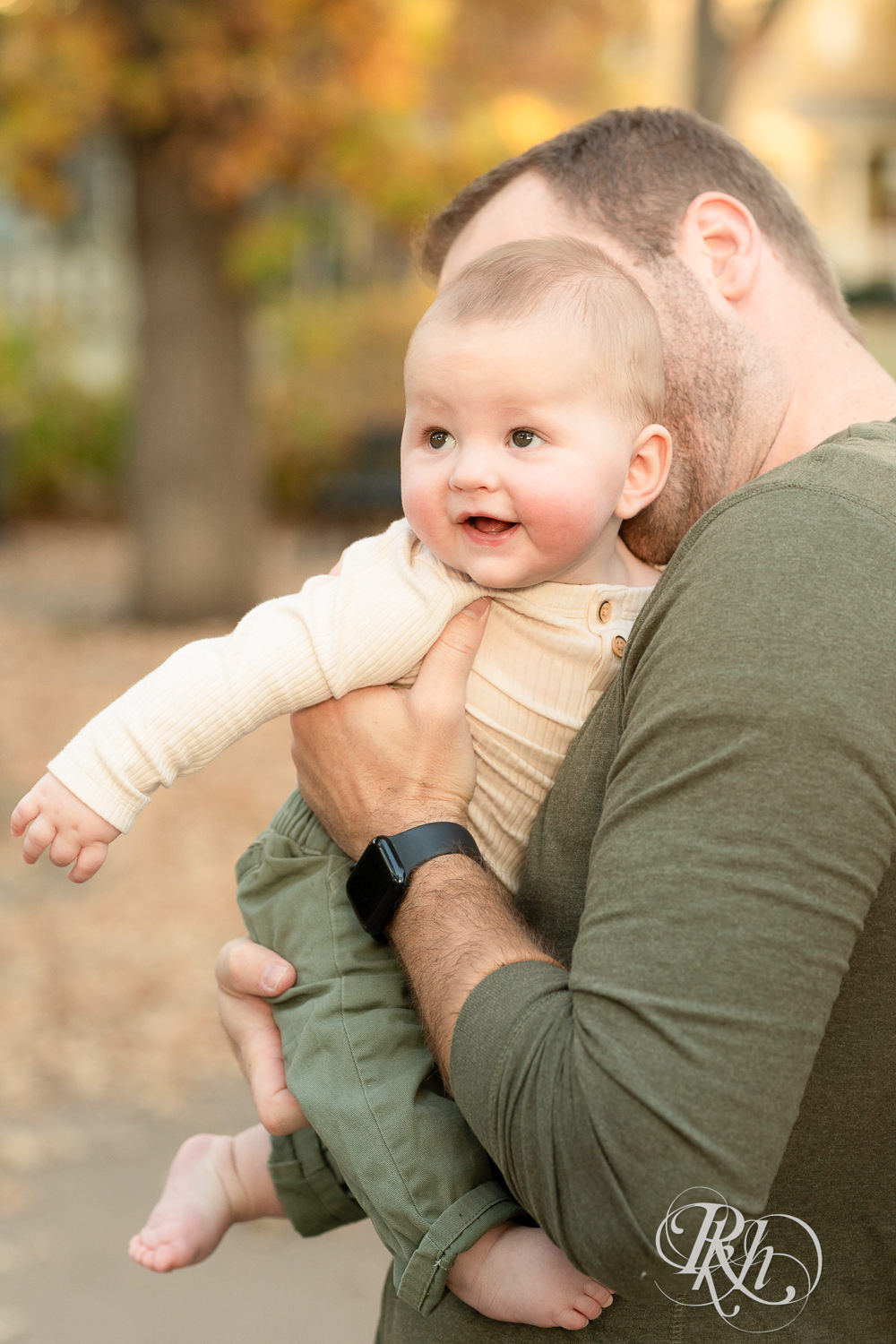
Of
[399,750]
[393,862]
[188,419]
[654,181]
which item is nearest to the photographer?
[393,862]

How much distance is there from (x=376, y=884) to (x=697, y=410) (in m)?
0.83

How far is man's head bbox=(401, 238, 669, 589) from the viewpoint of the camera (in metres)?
1.83

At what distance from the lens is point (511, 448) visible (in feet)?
6.08

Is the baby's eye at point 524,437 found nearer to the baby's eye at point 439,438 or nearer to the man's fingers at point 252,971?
the baby's eye at point 439,438

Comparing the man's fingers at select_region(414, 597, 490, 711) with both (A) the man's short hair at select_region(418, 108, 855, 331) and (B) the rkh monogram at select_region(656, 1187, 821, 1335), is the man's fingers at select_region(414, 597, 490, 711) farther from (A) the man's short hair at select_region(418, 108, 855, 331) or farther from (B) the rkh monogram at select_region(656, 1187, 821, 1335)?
(B) the rkh monogram at select_region(656, 1187, 821, 1335)

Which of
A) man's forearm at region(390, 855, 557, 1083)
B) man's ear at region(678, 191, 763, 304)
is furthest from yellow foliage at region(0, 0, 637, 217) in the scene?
man's forearm at region(390, 855, 557, 1083)

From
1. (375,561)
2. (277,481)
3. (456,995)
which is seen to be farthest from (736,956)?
(277,481)

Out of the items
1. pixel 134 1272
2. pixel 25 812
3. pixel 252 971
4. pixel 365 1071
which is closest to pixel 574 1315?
pixel 365 1071

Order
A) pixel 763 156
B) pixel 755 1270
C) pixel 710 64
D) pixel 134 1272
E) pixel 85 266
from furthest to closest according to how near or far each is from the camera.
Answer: pixel 85 266 → pixel 763 156 → pixel 710 64 → pixel 134 1272 → pixel 755 1270

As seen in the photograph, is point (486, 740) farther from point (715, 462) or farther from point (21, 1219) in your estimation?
point (21, 1219)

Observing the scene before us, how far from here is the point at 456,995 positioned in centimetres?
157

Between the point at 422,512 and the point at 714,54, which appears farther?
the point at 714,54

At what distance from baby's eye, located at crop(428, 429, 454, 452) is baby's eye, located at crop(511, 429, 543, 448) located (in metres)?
0.10

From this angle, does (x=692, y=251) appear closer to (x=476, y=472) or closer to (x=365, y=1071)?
(x=476, y=472)
